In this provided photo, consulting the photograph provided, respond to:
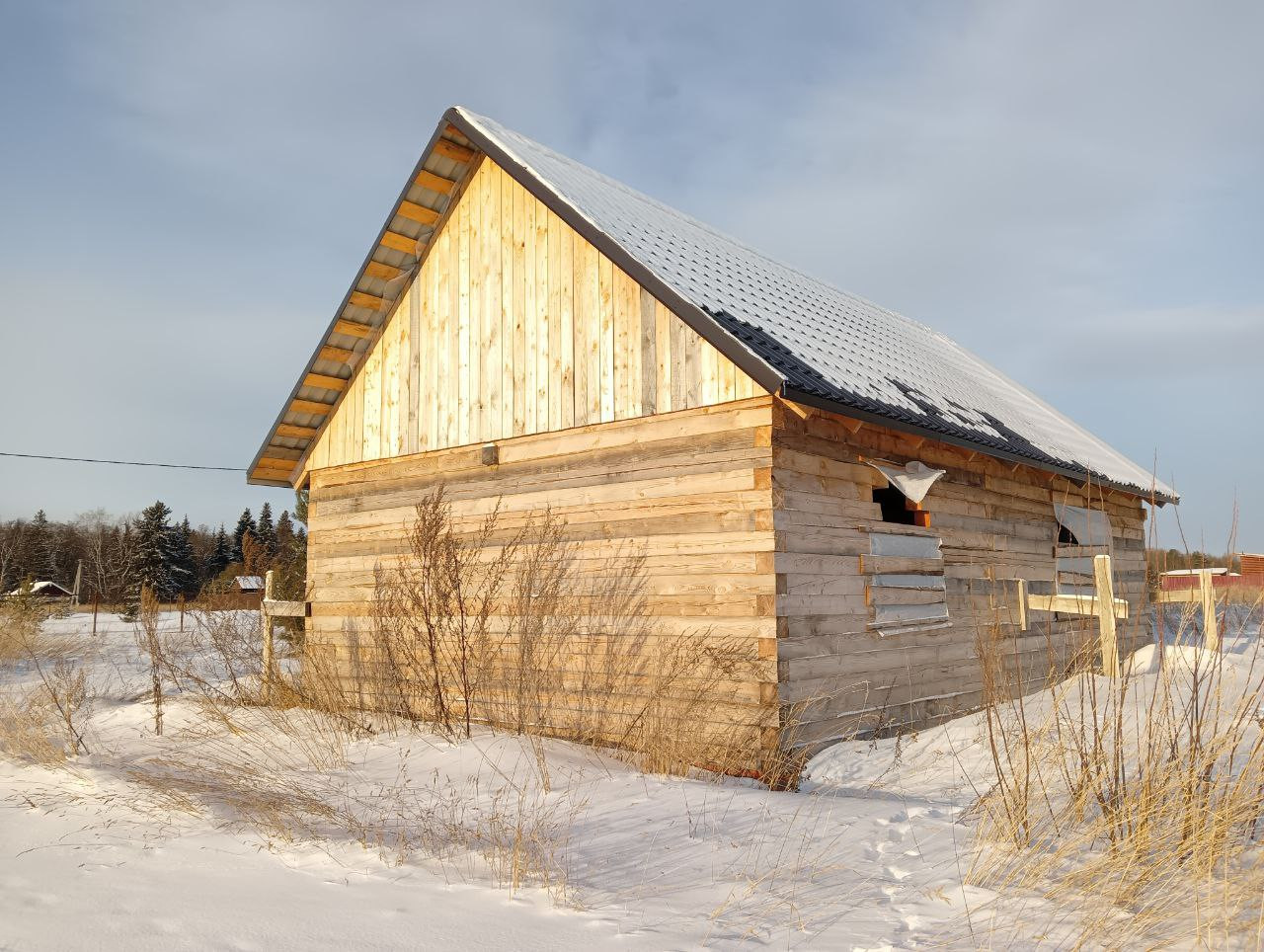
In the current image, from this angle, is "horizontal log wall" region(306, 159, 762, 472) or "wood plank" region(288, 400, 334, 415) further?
"wood plank" region(288, 400, 334, 415)

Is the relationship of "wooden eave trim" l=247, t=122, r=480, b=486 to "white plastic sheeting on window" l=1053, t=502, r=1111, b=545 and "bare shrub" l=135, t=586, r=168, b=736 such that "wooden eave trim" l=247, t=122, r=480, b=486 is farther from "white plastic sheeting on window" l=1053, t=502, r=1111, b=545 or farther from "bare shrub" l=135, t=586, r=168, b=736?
"white plastic sheeting on window" l=1053, t=502, r=1111, b=545

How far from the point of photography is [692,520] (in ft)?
28.5

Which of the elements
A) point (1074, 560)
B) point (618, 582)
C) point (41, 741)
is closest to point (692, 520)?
point (618, 582)

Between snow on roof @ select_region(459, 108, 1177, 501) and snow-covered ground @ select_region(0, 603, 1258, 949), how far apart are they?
3.06 metres

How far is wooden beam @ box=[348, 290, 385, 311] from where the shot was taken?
1193 cm

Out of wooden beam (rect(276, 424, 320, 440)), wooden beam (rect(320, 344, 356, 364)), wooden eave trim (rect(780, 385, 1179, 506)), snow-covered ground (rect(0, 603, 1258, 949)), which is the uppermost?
wooden beam (rect(320, 344, 356, 364))

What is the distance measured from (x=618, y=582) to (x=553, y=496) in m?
1.33

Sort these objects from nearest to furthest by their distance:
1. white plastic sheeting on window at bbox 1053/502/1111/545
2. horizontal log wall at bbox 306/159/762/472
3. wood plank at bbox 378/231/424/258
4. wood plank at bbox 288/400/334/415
Answer: 1. horizontal log wall at bbox 306/159/762/472
2. wood plank at bbox 378/231/424/258
3. wood plank at bbox 288/400/334/415
4. white plastic sheeting on window at bbox 1053/502/1111/545

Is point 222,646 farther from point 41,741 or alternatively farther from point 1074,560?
point 1074,560

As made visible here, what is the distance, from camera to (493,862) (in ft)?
15.9

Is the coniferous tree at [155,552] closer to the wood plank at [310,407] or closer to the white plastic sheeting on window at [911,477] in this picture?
the wood plank at [310,407]

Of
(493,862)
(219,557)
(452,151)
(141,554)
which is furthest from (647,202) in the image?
(219,557)

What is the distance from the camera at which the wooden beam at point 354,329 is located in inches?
474

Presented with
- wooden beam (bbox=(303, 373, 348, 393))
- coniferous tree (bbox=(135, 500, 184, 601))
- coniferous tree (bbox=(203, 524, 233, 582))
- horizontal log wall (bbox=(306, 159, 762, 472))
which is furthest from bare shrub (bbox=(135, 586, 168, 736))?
coniferous tree (bbox=(203, 524, 233, 582))
